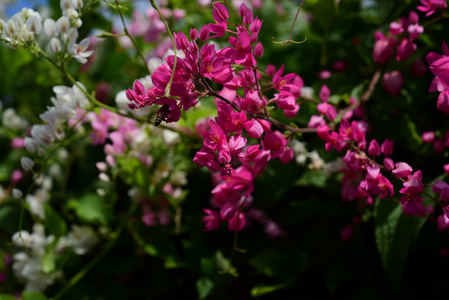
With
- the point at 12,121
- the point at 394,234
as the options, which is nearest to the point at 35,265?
the point at 12,121

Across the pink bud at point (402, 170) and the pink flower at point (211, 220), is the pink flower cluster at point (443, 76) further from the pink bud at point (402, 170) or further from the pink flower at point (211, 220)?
the pink flower at point (211, 220)

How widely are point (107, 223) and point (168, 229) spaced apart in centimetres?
13

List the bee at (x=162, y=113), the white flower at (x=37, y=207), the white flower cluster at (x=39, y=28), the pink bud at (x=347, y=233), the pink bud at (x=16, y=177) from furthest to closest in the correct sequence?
the pink bud at (x=16, y=177)
the white flower at (x=37, y=207)
the pink bud at (x=347, y=233)
the white flower cluster at (x=39, y=28)
the bee at (x=162, y=113)

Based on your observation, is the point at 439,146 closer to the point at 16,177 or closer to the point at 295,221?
the point at 295,221

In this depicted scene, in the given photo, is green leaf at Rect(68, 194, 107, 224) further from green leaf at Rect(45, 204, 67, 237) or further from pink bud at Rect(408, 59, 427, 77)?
pink bud at Rect(408, 59, 427, 77)

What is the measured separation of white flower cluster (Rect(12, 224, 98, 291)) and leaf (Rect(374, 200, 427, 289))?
52 cm

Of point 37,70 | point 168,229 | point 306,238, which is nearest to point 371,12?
point 306,238

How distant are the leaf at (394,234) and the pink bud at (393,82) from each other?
0.18 metres

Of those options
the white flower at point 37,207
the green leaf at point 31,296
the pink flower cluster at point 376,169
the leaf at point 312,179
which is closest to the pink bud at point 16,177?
the white flower at point 37,207

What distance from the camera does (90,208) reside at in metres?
0.76

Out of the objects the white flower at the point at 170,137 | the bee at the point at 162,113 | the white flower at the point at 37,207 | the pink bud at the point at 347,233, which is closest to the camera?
the bee at the point at 162,113

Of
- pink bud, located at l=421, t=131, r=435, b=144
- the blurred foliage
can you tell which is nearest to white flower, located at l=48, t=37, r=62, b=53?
the blurred foliage

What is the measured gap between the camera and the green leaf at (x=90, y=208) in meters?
0.73

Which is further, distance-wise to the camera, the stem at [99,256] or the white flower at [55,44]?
the stem at [99,256]
